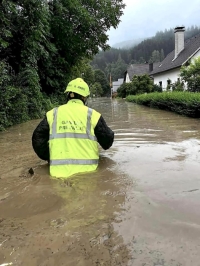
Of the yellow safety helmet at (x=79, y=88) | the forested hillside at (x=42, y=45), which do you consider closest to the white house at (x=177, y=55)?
the forested hillside at (x=42, y=45)

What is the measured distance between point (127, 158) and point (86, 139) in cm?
166

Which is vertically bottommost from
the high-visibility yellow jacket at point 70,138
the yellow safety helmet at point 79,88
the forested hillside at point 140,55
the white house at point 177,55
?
the high-visibility yellow jacket at point 70,138

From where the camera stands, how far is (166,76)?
39344 millimetres

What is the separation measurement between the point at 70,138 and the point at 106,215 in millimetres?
1375

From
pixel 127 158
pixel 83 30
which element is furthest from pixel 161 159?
pixel 83 30

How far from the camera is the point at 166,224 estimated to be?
2949 millimetres

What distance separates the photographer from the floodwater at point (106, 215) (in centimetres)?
246

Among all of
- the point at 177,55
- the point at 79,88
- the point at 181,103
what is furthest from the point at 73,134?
the point at 177,55

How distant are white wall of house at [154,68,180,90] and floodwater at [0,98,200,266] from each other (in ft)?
99.2

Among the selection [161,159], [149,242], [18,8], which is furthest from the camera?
[18,8]

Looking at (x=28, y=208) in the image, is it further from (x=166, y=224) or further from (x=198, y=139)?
(x=198, y=139)

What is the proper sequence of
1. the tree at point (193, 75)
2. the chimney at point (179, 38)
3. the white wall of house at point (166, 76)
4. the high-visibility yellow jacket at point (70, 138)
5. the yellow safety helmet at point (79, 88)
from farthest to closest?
the chimney at point (179, 38) → the white wall of house at point (166, 76) → the tree at point (193, 75) → the yellow safety helmet at point (79, 88) → the high-visibility yellow jacket at point (70, 138)

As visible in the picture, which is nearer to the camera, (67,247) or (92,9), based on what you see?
(67,247)

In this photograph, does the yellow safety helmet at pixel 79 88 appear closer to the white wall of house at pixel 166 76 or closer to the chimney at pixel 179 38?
the white wall of house at pixel 166 76
